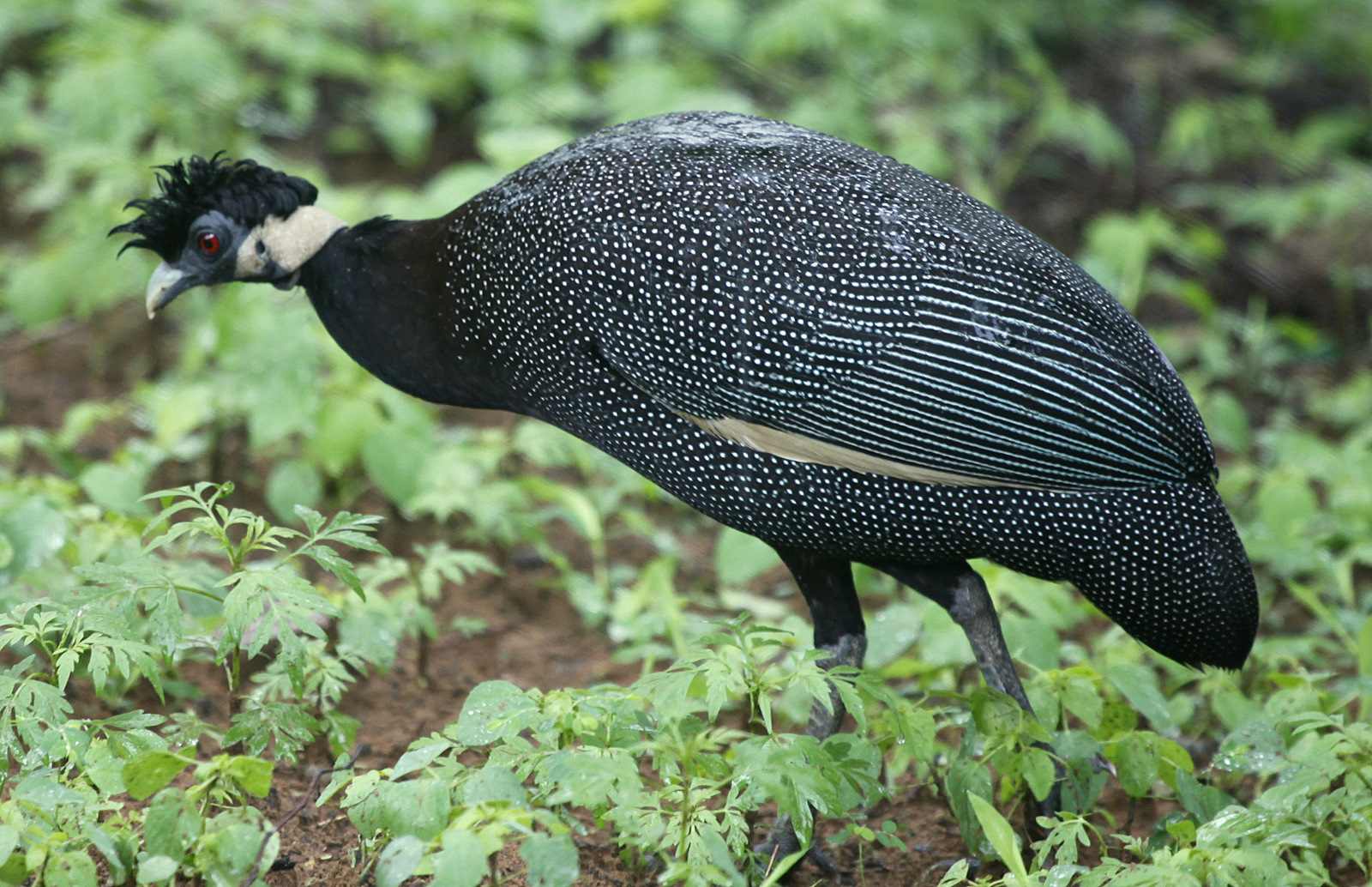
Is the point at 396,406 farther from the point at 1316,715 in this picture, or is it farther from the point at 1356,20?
the point at 1356,20

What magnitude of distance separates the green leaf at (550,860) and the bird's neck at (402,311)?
1.10 metres

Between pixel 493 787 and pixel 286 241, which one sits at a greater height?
pixel 286 241

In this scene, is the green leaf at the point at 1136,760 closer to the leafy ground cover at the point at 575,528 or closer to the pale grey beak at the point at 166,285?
the leafy ground cover at the point at 575,528

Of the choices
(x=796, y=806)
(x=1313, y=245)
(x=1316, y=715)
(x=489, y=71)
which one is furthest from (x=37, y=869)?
(x=1313, y=245)

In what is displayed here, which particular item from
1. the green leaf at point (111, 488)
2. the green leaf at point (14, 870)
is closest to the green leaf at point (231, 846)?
the green leaf at point (14, 870)

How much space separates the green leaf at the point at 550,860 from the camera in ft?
6.22

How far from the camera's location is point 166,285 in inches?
115

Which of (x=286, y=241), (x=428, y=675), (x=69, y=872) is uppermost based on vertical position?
(x=286, y=241)

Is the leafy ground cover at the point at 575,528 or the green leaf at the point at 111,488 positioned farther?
the green leaf at the point at 111,488

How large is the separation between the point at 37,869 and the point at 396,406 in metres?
1.86

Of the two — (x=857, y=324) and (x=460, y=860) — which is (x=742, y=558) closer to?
(x=857, y=324)

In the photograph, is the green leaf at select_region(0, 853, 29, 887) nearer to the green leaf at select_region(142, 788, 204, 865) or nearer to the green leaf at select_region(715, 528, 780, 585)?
the green leaf at select_region(142, 788, 204, 865)

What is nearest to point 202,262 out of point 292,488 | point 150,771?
point 292,488

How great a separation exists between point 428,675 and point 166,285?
1108 millimetres
